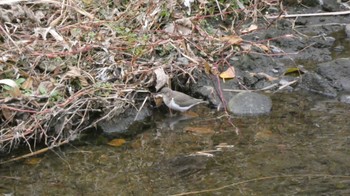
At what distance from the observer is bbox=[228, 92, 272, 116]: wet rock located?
20.5 ft

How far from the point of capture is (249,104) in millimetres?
6262

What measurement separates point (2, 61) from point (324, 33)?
12.6ft

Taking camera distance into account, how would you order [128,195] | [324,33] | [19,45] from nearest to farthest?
1. [128,195]
2. [19,45]
3. [324,33]

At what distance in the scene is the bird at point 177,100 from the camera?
607 centimetres

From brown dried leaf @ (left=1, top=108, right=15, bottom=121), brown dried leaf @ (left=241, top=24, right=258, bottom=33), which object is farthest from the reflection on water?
brown dried leaf @ (left=241, top=24, right=258, bottom=33)

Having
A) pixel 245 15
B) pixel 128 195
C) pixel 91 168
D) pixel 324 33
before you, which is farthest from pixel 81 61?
pixel 324 33

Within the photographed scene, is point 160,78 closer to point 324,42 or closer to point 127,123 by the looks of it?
point 127,123

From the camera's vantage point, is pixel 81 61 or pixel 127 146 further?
pixel 81 61

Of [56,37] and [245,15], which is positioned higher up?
[56,37]

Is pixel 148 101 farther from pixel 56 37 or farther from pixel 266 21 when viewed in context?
pixel 266 21

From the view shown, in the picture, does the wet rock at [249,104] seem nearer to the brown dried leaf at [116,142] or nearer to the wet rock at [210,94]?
the wet rock at [210,94]

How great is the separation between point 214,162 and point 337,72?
195cm

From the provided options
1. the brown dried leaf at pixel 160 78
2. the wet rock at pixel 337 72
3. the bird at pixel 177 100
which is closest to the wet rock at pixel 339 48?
the wet rock at pixel 337 72

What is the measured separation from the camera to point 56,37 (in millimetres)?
6492
